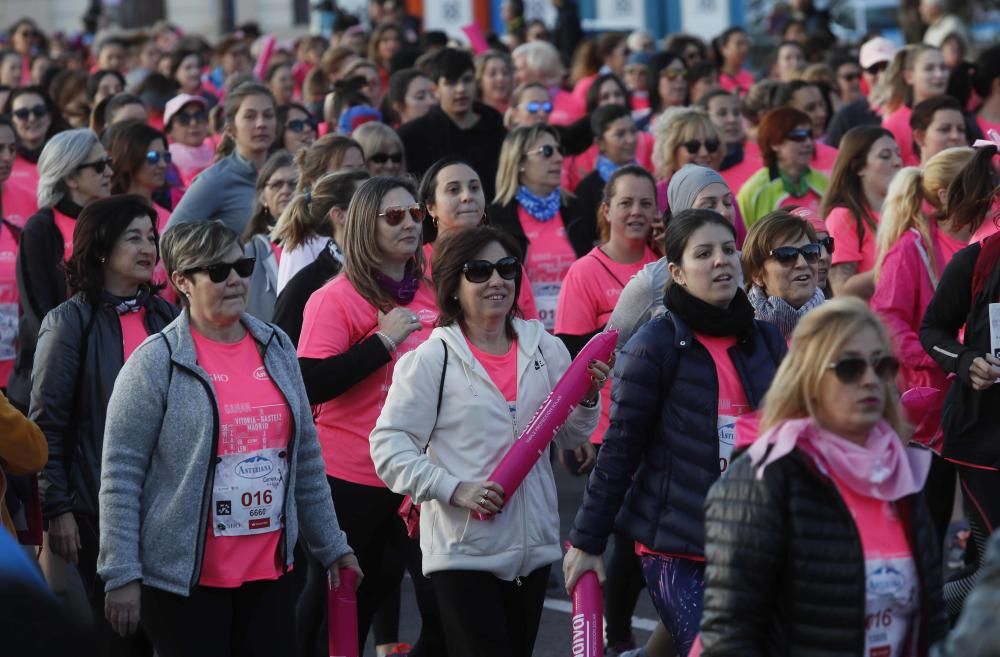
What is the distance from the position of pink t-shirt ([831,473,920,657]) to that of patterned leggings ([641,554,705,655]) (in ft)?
4.15

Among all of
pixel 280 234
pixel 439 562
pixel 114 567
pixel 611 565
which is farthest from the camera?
pixel 280 234

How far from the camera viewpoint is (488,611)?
554 cm

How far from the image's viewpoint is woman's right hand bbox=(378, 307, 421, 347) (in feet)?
20.6

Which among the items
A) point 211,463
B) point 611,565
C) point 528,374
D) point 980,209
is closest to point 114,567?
point 211,463

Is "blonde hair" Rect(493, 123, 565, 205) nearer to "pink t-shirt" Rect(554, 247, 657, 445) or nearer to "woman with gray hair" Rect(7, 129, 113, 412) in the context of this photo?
"pink t-shirt" Rect(554, 247, 657, 445)

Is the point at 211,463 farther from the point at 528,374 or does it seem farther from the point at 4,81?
the point at 4,81

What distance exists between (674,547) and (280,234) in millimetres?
2856

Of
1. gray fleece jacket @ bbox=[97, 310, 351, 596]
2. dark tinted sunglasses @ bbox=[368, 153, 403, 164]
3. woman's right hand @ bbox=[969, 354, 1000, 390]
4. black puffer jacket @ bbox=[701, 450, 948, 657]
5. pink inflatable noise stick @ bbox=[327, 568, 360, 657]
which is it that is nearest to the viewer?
black puffer jacket @ bbox=[701, 450, 948, 657]

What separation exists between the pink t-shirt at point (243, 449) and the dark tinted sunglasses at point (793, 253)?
1.98 meters

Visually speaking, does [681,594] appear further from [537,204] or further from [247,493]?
[537,204]

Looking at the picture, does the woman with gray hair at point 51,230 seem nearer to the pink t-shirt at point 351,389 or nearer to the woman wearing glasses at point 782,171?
the pink t-shirt at point 351,389

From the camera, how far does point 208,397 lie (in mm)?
5312

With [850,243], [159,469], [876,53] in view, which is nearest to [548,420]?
[159,469]

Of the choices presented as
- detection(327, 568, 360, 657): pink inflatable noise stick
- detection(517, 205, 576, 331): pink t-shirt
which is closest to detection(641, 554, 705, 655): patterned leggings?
detection(327, 568, 360, 657): pink inflatable noise stick
